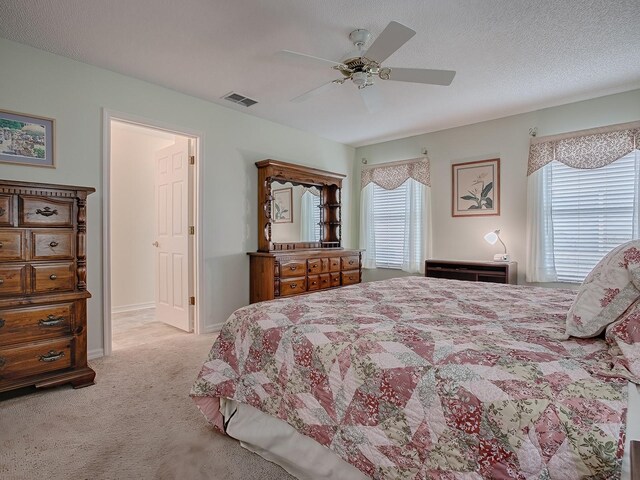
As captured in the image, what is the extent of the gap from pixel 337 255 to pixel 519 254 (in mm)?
2254

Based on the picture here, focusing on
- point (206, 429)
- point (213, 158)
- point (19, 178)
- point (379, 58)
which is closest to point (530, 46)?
point (379, 58)

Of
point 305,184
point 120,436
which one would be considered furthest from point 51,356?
point 305,184

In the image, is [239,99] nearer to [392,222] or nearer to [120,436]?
[392,222]

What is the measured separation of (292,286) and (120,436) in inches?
98.6

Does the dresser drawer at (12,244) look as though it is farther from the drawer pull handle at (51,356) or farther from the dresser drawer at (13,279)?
the drawer pull handle at (51,356)

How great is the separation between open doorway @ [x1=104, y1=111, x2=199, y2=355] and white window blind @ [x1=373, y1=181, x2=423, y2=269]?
2.87 m

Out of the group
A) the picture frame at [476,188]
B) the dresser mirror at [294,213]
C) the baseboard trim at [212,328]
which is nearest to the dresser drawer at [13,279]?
the baseboard trim at [212,328]

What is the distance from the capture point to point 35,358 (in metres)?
2.37

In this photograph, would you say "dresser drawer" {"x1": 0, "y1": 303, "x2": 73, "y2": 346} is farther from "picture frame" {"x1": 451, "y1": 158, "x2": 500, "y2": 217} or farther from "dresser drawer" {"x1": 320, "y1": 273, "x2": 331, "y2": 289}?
"picture frame" {"x1": 451, "y1": 158, "x2": 500, "y2": 217}

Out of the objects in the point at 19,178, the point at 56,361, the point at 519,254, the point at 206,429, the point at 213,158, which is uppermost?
the point at 213,158

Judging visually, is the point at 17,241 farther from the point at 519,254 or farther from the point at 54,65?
the point at 519,254

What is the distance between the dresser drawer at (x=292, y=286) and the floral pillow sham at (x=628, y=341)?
3.19 m

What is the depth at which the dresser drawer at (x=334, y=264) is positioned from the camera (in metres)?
4.81

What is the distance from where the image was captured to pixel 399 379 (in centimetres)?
121
